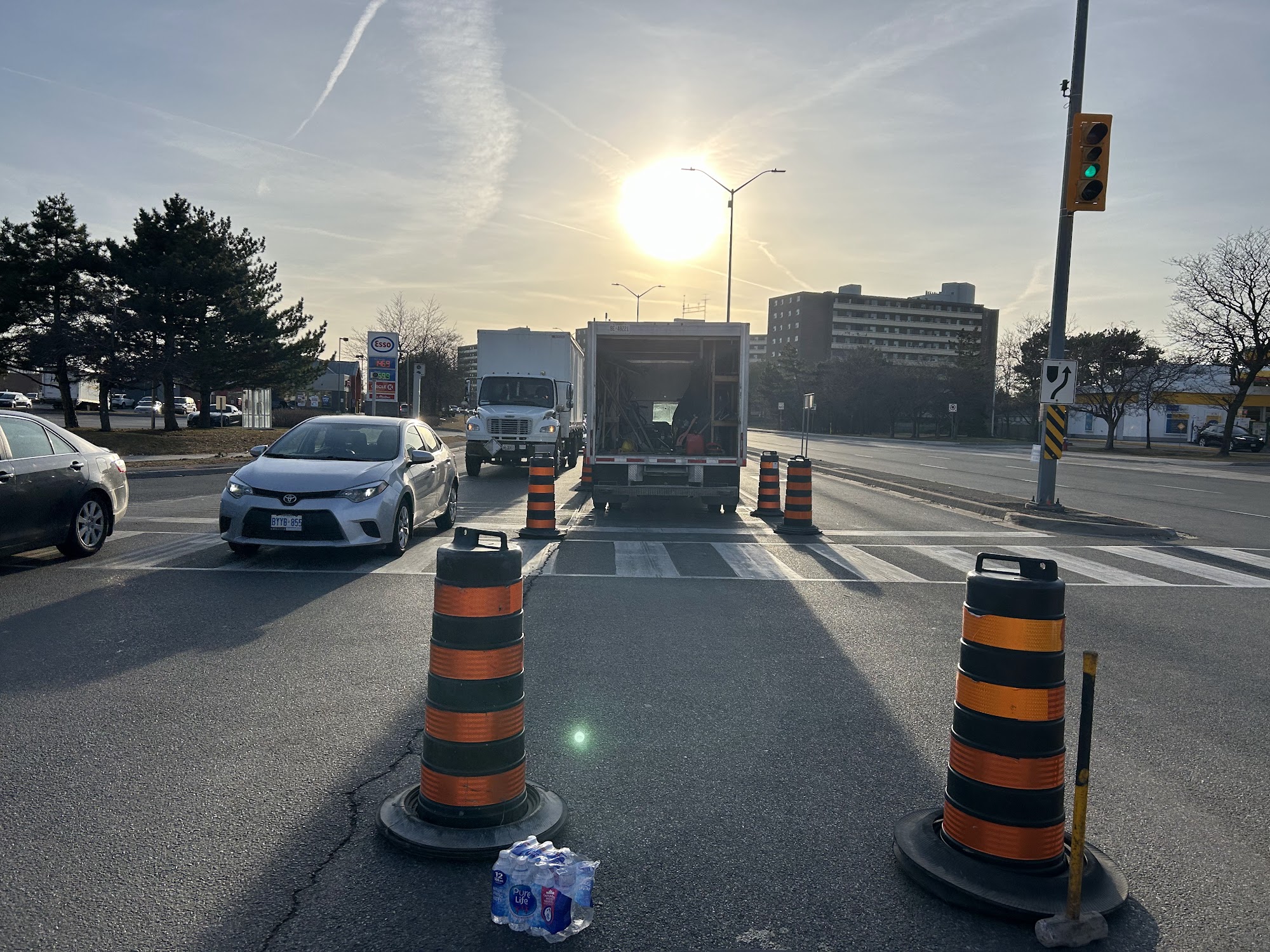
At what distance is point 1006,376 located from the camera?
88.7 m

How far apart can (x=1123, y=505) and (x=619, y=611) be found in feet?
50.2

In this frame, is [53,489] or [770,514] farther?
[770,514]

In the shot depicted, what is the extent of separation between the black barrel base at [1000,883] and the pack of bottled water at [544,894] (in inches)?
48.3

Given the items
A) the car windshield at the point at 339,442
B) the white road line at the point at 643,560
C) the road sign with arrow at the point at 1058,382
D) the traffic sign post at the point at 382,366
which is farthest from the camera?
the traffic sign post at the point at 382,366

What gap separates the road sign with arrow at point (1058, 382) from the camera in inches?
624

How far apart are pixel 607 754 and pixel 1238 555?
11333 mm

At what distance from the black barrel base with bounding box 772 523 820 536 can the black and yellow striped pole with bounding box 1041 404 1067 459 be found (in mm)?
5005

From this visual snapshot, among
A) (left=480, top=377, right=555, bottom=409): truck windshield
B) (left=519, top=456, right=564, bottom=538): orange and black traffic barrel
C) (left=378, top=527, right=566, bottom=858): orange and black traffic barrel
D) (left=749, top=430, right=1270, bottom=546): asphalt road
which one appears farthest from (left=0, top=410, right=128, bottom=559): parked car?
(left=749, top=430, right=1270, bottom=546): asphalt road

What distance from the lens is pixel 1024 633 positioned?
3.40 m

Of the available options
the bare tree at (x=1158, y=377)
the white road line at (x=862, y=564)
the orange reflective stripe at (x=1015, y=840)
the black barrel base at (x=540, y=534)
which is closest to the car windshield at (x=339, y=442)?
the black barrel base at (x=540, y=534)

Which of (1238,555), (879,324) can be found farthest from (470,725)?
(879,324)

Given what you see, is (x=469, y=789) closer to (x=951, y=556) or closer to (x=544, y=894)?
(x=544, y=894)

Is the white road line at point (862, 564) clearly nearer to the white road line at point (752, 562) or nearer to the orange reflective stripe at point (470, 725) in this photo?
the white road line at point (752, 562)

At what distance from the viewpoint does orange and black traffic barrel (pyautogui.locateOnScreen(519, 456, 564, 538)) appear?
1272 centimetres
